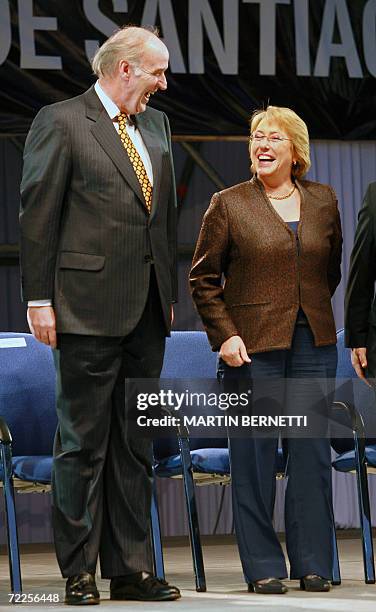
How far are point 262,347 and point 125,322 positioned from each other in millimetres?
505

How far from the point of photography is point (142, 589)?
337cm

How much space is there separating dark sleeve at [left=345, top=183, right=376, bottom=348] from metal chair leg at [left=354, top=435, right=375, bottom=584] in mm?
634

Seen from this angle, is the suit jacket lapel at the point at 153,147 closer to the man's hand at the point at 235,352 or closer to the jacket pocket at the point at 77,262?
the jacket pocket at the point at 77,262

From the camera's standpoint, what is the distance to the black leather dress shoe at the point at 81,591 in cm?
326

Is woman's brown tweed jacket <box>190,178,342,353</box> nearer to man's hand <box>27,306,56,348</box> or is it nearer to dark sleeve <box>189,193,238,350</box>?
dark sleeve <box>189,193,238,350</box>

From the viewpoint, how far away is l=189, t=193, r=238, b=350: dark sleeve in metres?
3.76

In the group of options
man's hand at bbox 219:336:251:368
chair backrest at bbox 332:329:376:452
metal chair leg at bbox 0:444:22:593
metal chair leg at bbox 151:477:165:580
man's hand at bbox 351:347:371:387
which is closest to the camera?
man's hand at bbox 219:336:251:368

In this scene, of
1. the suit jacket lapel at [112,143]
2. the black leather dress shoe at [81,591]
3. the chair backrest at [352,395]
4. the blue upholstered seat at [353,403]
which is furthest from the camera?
the chair backrest at [352,395]

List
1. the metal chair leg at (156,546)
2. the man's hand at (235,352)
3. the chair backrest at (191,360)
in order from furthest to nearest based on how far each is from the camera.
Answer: the chair backrest at (191,360) < the metal chair leg at (156,546) < the man's hand at (235,352)

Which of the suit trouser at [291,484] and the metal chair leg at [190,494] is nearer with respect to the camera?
the suit trouser at [291,484]

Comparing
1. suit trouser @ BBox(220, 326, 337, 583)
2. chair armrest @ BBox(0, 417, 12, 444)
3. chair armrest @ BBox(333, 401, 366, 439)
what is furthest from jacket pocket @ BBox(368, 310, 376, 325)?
chair armrest @ BBox(0, 417, 12, 444)

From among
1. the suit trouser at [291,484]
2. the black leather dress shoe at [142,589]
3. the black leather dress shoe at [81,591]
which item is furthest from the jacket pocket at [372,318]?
the black leather dress shoe at [81,591]

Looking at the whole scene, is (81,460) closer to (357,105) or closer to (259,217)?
(259,217)

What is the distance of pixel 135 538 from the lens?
340 cm
